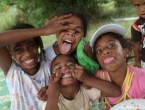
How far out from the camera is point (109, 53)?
1230 millimetres

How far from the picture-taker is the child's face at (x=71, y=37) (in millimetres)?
1356

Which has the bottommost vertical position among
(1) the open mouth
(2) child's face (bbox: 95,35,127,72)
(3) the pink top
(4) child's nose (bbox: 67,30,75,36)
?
(3) the pink top

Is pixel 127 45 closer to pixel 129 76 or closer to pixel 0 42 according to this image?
pixel 129 76

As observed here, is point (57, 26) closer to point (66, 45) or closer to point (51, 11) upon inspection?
point (66, 45)

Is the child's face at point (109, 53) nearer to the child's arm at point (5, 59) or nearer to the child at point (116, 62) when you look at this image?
the child at point (116, 62)

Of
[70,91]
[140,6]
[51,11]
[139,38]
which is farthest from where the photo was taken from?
[51,11]

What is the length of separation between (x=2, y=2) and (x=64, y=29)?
3375mm

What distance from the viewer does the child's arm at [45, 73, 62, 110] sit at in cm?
120

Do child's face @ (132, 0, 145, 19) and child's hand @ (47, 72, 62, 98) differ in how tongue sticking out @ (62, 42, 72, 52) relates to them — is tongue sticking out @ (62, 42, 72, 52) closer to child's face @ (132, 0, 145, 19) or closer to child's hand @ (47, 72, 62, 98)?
child's hand @ (47, 72, 62, 98)

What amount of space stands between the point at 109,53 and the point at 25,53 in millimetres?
534

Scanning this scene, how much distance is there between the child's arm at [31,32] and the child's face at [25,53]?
3.9 inches

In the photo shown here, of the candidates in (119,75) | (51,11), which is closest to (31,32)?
(119,75)

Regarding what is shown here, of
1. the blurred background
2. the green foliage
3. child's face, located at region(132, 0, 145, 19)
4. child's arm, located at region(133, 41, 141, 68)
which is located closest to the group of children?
child's face, located at region(132, 0, 145, 19)

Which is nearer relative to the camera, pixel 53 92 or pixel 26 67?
pixel 53 92
